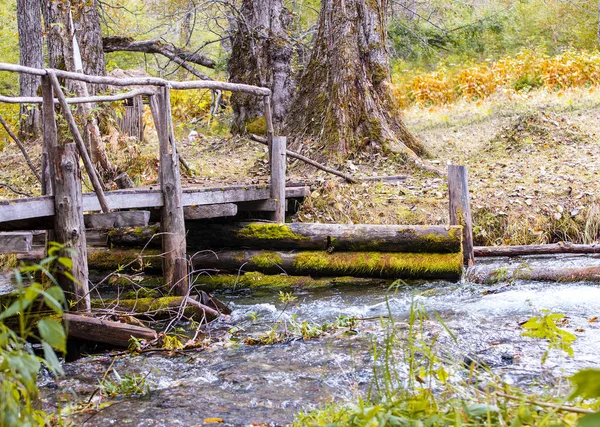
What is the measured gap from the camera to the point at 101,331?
19.1 ft

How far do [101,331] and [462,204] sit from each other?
182 inches

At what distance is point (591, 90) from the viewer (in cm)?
1808

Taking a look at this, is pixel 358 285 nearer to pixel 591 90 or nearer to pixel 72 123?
pixel 72 123

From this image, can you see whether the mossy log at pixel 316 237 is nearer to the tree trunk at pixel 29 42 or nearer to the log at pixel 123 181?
the log at pixel 123 181

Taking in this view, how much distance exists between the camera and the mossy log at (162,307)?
6.51 m

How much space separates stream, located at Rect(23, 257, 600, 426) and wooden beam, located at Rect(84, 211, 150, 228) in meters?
1.34

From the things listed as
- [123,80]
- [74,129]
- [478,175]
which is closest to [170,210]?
[123,80]

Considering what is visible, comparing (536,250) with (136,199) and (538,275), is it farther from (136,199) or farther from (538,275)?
(136,199)

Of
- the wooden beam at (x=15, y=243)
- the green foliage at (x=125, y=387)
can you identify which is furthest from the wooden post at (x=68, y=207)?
the green foliage at (x=125, y=387)

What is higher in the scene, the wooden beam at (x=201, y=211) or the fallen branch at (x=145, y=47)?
the fallen branch at (x=145, y=47)

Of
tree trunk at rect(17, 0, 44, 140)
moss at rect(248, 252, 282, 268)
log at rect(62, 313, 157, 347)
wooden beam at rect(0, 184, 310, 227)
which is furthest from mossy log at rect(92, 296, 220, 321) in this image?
tree trunk at rect(17, 0, 44, 140)

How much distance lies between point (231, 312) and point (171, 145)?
1.93m

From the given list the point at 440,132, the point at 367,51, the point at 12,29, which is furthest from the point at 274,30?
the point at 12,29

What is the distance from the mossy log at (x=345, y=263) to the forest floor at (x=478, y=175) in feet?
5.47
